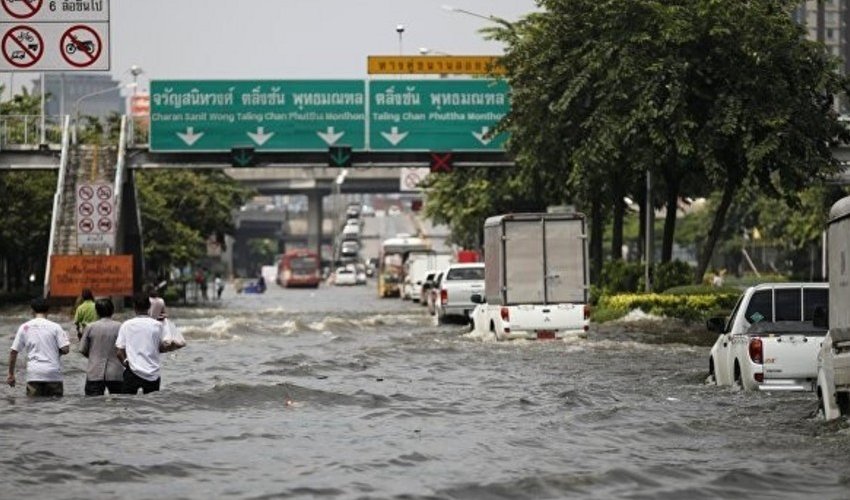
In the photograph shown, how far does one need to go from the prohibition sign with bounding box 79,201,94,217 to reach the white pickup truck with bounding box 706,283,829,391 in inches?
1593

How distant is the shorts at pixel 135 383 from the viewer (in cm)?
2161

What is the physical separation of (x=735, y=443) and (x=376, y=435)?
368 centimetres

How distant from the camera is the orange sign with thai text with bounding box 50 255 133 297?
63094 millimetres

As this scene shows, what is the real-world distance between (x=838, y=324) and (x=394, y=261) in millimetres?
95498

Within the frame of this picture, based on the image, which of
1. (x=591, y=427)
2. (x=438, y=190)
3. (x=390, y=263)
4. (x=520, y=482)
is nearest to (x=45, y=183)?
(x=438, y=190)

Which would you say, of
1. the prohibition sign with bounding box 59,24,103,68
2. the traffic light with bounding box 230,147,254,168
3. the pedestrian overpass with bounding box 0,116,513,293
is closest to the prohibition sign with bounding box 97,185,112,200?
the pedestrian overpass with bounding box 0,116,513,293

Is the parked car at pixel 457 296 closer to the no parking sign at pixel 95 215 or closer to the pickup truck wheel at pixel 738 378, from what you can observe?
the no parking sign at pixel 95 215

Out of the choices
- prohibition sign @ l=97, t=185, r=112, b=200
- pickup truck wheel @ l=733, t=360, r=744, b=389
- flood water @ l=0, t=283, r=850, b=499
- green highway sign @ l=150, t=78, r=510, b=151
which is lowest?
flood water @ l=0, t=283, r=850, b=499

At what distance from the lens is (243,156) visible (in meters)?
64.6

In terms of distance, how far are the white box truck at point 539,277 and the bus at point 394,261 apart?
6320cm

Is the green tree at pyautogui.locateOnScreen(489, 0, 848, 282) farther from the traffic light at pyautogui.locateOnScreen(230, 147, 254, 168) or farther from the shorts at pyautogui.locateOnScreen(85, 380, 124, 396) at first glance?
the shorts at pyautogui.locateOnScreen(85, 380, 124, 396)

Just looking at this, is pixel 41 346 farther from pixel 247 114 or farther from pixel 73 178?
pixel 73 178

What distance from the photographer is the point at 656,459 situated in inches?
704

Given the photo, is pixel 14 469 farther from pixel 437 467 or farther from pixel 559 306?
pixel 559 306
